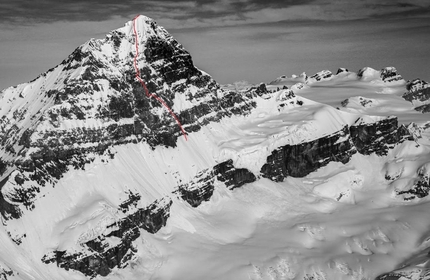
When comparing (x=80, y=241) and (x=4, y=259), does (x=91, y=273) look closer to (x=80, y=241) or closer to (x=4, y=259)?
(x=80, y=241)

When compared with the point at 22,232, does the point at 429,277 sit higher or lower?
lower

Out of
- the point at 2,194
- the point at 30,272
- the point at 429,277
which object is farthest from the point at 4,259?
the point at 429,277

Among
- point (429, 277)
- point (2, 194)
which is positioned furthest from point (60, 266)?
point (429, 277)

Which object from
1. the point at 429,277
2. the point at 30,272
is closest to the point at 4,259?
the point at 30,272

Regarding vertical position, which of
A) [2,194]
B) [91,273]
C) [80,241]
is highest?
[2,194]

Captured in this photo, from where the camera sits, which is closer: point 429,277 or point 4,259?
point 4,259

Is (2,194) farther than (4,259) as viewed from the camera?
Yes

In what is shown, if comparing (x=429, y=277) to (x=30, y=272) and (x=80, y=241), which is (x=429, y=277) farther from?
(x=30, y=272)

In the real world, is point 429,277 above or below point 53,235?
below
